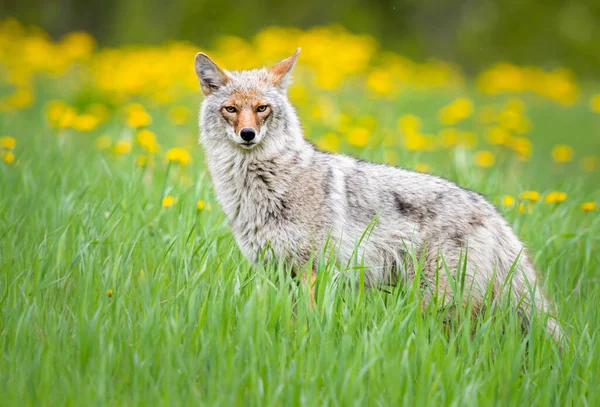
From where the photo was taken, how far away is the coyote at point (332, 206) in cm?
421

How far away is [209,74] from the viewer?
186 inches

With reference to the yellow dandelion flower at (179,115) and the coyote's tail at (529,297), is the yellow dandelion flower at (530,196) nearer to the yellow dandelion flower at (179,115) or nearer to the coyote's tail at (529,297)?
the coyote's tail at (529,297)

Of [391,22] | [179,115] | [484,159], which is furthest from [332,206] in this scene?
[391,22]

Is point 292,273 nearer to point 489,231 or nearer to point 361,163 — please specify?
point 361,163

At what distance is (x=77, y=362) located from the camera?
10.6 ft

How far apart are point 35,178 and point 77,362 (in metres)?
2.95

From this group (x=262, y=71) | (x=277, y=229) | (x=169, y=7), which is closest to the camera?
(x=277, y=229)

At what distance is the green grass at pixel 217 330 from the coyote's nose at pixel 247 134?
30.3 inches

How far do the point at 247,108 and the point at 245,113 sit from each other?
0.16 feet

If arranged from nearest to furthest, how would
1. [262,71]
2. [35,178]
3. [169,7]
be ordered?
[262,71], [35,178], [169,7]

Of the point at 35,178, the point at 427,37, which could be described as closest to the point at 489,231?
the point at 35,178

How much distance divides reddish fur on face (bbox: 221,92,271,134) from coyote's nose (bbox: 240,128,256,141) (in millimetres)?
28

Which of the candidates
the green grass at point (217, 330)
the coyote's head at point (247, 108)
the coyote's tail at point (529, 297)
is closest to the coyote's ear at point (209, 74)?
the coyote's head at point (247, 108)

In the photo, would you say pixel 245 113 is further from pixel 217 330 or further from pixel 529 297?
pixel 529 297
